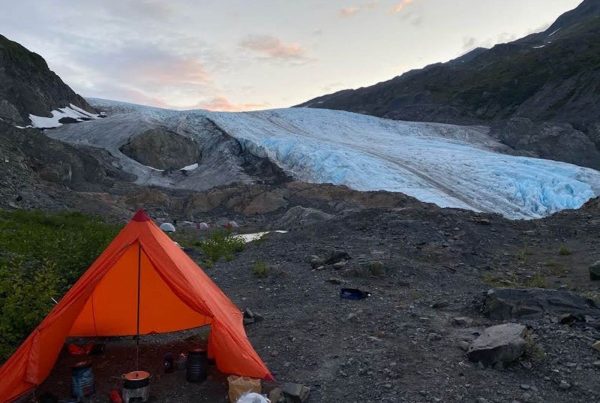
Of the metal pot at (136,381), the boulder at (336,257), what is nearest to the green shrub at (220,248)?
the boulder at (336,257)

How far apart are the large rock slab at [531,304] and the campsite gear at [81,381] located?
472cm

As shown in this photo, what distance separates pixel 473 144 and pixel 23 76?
1290 inches

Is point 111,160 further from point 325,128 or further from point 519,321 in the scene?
point 519,321

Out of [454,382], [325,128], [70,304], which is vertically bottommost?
[454,382]

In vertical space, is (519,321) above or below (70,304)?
below

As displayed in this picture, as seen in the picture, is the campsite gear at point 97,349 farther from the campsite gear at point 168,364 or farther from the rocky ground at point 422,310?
the rocky ground at point 422,310

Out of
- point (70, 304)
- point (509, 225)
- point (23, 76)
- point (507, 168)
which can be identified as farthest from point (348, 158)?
point (23, 76)

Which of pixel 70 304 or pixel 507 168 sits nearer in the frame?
pixel 70 304

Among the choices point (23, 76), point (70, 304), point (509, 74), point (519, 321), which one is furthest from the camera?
point (509, 74)

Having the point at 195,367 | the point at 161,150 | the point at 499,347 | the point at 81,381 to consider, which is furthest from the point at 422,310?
the point at 161,150

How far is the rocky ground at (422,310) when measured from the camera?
192 inches

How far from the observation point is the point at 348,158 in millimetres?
26047

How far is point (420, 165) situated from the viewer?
2666 cm

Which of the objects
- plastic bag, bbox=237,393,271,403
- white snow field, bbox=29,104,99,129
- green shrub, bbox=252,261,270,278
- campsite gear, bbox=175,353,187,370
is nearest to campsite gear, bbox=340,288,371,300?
green shrub, bbox=252,261,270,278
